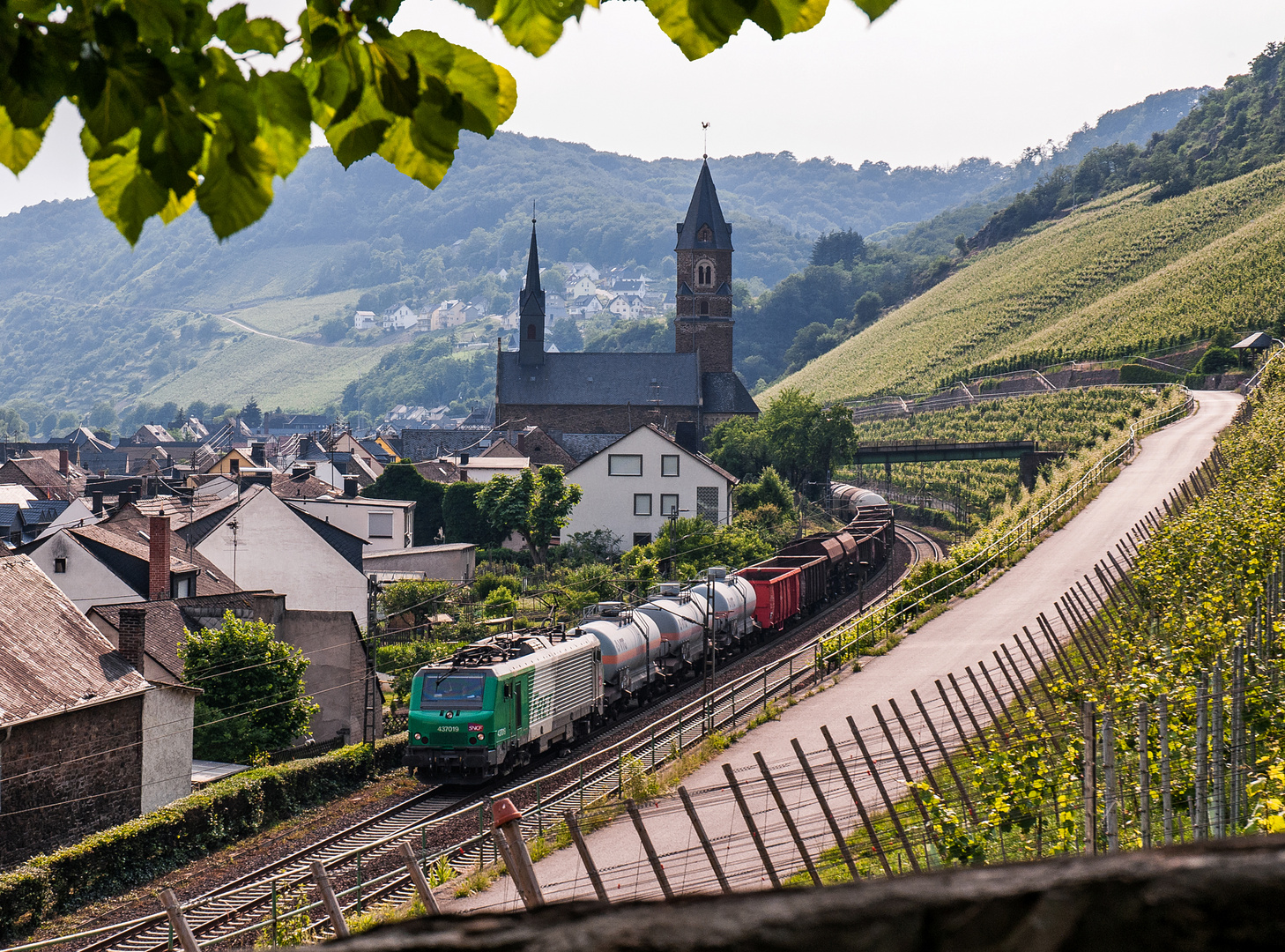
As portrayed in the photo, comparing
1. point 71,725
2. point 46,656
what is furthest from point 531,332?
point 71,725

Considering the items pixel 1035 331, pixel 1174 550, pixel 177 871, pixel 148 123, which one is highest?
pixel 1035 331

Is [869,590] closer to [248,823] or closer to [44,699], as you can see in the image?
[248,823]

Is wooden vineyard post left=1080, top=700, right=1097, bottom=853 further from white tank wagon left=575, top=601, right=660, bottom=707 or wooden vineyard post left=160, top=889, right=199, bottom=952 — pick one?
white tank wagon left=575, top=601, right=660, bottom=707

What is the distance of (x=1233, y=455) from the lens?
36000mm

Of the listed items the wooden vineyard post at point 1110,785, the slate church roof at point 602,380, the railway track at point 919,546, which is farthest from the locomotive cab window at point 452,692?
the slate church roof at point 602,380

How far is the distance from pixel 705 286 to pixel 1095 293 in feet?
131

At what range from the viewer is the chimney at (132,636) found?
2748 centimetres

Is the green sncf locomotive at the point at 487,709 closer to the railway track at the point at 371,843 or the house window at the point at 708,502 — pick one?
the railway track at the point at 371,843

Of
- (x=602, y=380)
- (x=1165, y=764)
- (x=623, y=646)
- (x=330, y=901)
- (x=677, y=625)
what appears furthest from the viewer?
(x=602, y=380)

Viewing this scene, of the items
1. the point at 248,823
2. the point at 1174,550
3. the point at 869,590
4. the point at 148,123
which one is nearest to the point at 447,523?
the point at 869,590

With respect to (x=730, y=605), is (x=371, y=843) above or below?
below

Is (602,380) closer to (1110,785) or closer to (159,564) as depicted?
(159,564)

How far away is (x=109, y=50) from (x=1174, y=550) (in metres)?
20.5

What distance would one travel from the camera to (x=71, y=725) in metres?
24.6
